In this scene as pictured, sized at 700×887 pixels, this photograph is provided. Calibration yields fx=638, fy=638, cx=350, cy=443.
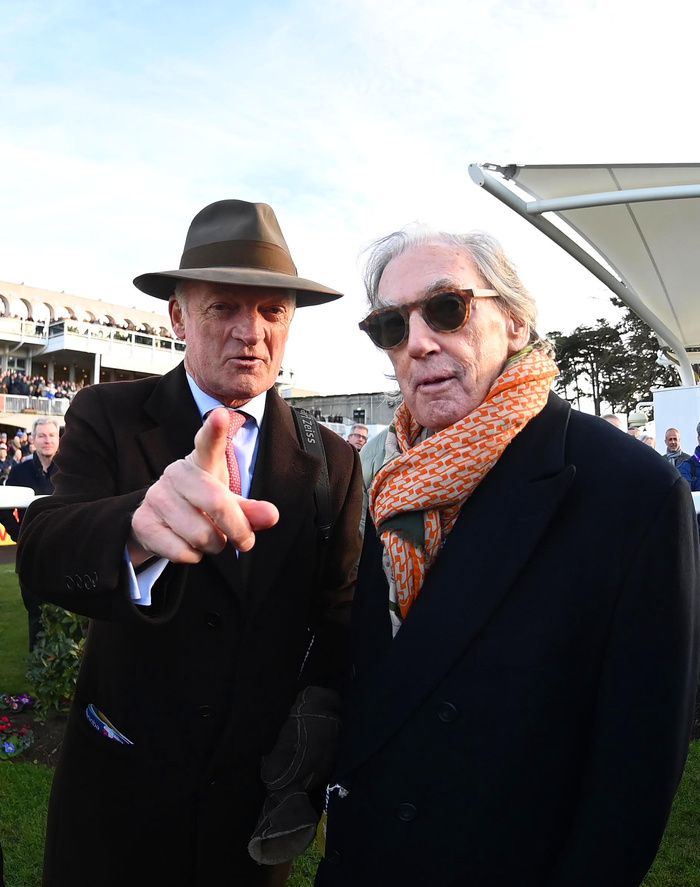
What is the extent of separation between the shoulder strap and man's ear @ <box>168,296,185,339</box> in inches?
Answer: 19.3

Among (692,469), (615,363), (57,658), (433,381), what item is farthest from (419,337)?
(615,363)

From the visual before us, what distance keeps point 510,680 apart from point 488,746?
16cm

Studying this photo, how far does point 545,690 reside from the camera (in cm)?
144

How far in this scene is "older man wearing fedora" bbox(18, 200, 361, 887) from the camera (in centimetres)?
182

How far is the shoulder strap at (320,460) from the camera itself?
2102mm

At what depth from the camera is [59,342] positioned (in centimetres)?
5122

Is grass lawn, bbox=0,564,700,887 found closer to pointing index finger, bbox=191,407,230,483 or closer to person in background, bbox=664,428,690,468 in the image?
pointing index finger, bbox=191,407,230,483

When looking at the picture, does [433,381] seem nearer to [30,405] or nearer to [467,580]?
[467,580]

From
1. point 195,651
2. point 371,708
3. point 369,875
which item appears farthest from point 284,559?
point 369,875

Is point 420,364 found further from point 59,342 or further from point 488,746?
point 59,342

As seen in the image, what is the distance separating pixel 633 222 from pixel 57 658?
1717 centimetres

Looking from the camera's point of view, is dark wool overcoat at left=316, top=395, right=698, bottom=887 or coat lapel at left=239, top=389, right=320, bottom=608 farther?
coat lapel at left=239, top=389, right=320, bottom=608

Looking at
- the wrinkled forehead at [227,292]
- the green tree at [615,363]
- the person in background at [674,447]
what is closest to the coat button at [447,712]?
the wrinkled forehead at [227,292]

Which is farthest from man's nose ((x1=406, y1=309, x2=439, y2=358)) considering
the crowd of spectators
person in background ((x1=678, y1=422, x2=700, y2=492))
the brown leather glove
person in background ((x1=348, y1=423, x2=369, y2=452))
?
the crowd of spectators
